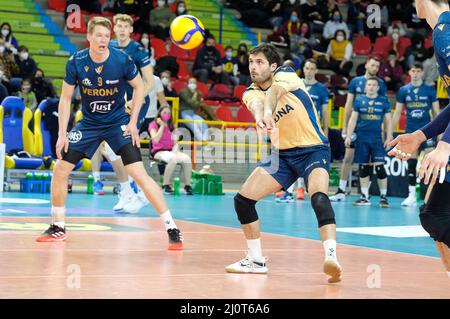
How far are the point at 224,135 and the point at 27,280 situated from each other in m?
15.3

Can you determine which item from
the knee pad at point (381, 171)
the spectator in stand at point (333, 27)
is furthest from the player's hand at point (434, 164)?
the spectator in stand at point (333, 27)

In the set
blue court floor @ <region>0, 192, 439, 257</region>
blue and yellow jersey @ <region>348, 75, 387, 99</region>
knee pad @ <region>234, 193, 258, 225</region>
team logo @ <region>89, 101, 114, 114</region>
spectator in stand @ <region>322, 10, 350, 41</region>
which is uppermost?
spectator in stand @ <region>322, 10, 350, 41</region>

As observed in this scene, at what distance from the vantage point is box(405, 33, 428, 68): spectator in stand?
27.1 metres

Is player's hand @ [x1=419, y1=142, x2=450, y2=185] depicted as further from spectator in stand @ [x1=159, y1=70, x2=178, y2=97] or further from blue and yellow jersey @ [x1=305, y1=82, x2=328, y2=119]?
spectator in stand @ [x1=159, y1=70, x2=178, y2=97]

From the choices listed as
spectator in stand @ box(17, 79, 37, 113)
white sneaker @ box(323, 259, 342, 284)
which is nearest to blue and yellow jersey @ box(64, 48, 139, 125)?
white sneaker @ box(323, 259, 342, 284)

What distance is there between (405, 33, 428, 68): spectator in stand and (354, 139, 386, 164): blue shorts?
490 inches

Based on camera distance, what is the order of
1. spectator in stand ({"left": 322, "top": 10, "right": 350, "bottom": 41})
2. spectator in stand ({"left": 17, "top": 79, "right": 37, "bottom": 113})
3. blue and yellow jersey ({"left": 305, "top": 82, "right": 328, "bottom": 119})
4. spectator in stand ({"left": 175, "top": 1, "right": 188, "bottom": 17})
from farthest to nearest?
1. spectator in stand ({"left": 322, "top": 10, "right": 350, "bottom": 41})
2. spectator in stand ({"left": 175, "top": 1, "right": 188, "bottom": 17})
3. spectator in stand ({"left": 17, "top": 79, "right": 37, "bottom": 113})
4. blue and yellow jersey ({"left": 305, "top": 82, "right": 328, "bottom": 119})

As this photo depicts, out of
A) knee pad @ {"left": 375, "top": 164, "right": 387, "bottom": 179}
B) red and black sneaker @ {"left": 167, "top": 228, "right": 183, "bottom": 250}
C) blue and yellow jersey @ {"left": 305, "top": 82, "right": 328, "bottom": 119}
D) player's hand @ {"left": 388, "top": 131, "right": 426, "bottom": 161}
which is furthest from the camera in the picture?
knee pad @ {"left": 375, "top": 164, "right": 387, "bottom": 179}

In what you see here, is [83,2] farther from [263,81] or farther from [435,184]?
[435,184]

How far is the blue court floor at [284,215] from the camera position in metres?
9.31

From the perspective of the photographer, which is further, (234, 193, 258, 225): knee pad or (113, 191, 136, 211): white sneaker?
(113, 191, 136, 211): white sneaker

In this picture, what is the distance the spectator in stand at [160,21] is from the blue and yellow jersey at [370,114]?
10329 millimetres

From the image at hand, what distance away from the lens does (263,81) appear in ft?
21.6
